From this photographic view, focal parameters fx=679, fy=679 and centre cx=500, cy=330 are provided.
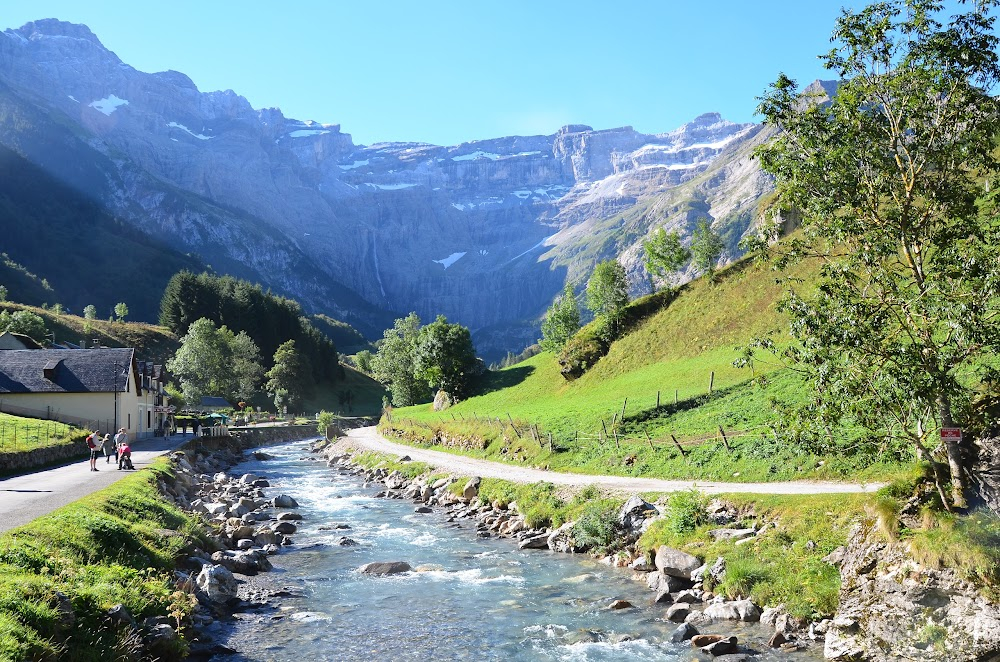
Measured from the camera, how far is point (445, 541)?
3294 cm

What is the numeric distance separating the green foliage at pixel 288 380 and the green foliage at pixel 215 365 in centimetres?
476

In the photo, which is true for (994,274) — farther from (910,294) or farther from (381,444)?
(381,444)

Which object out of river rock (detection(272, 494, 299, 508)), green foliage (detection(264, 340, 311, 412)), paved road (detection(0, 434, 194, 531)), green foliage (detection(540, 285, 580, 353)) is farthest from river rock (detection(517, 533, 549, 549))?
green foliage (detection(264, 340, 311, 412))

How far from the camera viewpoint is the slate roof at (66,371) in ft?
224

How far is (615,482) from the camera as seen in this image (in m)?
36.7

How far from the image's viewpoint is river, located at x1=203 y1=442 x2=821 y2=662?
18.3 metres

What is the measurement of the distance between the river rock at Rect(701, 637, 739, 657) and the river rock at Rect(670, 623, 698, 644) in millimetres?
958

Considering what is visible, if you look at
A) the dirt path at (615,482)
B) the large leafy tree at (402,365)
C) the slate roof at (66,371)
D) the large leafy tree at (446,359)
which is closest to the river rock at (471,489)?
the dirt path at (615,482)

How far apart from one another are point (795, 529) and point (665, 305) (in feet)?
243

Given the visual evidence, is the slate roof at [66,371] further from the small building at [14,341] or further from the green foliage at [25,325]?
the green foliage at [25,325]

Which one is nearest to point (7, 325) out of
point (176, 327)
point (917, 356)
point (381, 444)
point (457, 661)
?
point (176, 327)

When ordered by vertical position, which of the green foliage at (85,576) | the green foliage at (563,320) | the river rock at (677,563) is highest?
the green foliage at (563,320)

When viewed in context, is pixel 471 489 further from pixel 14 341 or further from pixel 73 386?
pixel 14 341

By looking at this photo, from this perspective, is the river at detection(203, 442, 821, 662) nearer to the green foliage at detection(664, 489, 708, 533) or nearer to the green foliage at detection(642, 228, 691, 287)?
the green foliage at detection(664, 489, 708, 533)
